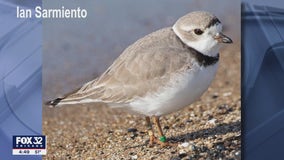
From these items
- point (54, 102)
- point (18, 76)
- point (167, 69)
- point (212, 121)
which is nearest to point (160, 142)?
point (212, 121)

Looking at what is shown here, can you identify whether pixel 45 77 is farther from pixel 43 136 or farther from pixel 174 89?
pixel 174 89

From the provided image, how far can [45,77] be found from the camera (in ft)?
10.5

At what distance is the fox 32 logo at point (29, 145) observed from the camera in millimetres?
3184

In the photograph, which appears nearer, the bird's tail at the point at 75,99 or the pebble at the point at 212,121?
the bird's tail at the point at 75,99

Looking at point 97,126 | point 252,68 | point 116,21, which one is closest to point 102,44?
point 116,21

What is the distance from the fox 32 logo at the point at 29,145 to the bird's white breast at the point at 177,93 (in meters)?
0.47

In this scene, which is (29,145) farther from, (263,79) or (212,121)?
(263,79)

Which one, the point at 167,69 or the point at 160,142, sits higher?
the point at 167,69

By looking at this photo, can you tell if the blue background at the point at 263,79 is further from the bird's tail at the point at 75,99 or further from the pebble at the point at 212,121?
the bird's tail at the point at 75,99

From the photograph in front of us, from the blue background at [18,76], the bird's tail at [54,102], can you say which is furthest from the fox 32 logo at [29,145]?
the bird's tail at [54,102]

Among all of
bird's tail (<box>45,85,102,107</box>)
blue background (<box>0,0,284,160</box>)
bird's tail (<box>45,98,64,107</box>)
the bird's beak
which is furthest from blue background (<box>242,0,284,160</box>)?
bird's tail (<box>45,98,64,107</box>)

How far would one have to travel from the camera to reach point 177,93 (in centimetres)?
294

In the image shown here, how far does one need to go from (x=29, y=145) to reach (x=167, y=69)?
29.0 inches

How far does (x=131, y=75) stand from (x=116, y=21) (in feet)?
1.03
